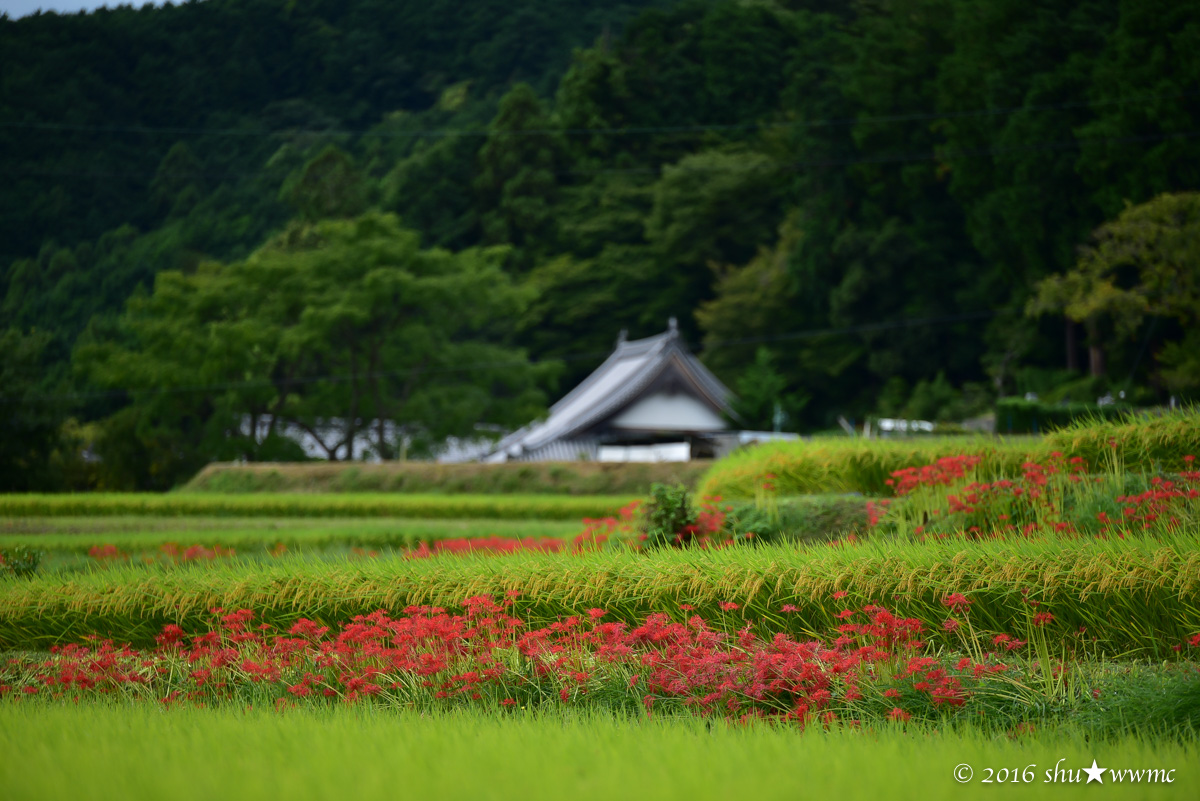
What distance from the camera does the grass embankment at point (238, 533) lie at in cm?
1113

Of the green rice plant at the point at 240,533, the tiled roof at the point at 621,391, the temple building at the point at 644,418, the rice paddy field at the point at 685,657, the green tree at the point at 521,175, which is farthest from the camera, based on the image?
the green tree at the point at 521,175

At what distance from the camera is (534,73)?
186ft

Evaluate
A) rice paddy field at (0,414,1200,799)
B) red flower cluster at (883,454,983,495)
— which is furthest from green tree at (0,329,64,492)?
red flower cluster at (883,454,983,495)

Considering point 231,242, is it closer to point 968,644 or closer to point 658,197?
point 658,197

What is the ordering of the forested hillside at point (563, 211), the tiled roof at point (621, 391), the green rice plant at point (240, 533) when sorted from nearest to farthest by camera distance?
1. the green rice plant at point (240, 533)
2. the forested hillside at point (563, 211)
3. the tiled roof at point (621, 391)

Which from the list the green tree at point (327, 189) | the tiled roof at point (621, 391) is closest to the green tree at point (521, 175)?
the green tree at point (327, 189)

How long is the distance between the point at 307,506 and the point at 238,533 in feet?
15.9

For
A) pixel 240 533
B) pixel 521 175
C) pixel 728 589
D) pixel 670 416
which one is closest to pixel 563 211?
pixel 521 175

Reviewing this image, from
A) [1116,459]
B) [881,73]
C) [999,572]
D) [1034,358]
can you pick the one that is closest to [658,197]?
[881,73]

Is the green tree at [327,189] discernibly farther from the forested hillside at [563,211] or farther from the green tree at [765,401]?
the green tree at [765,401]

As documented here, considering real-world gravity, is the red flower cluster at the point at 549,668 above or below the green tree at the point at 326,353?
below

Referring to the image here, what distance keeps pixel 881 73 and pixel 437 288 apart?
21.3m

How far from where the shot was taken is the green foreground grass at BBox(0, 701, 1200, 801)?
9.77 ft

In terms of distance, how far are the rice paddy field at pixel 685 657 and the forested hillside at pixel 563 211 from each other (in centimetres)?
1941
